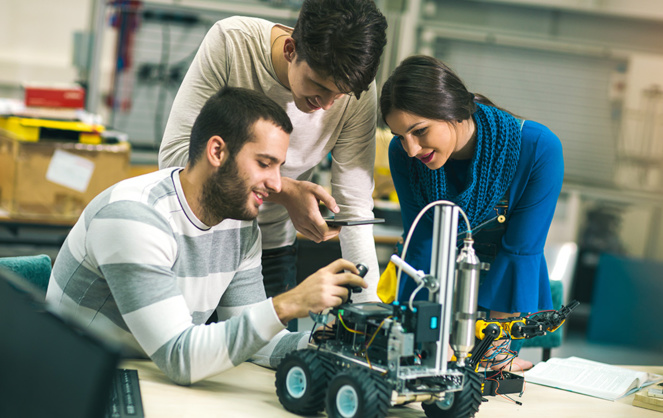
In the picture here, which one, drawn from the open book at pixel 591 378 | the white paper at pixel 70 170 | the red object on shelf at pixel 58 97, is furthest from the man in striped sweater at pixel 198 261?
the red object on shelf at pixel 58 97

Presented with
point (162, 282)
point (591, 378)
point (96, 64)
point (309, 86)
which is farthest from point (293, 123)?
point (96, 64)

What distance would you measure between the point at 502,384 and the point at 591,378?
13.7 inches

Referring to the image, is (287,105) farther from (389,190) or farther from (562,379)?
(389,190)

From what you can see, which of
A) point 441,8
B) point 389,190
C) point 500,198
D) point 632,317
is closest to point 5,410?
point 500,198

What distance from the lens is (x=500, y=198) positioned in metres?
1.70

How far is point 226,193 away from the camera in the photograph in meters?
1.44

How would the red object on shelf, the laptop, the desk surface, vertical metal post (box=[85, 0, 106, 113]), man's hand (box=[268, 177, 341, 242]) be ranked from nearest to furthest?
the laptop → the desk surface → man's hand (box=[268, 177, 341, 242]) → the red object on shelf → vertical metal post (box=[85, 0, 106, 113])

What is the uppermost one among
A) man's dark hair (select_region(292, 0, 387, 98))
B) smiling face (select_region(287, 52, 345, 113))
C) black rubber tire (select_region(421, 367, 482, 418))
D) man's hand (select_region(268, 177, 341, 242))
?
man's dark hair (select_region(292, 0, 387, 98))

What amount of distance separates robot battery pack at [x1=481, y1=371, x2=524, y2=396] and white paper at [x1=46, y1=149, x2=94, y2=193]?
7.00 ft

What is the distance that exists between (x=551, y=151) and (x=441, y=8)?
3.96 m

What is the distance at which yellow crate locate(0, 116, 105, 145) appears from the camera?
9.59 ft

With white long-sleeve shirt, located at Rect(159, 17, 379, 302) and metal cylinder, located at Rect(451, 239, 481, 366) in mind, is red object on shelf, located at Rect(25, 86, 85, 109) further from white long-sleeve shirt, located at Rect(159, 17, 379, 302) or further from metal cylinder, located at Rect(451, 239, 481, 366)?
metal cylinder, located at Rect(451, 239, 481, 366)

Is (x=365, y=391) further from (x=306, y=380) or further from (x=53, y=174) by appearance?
(x=53, y=174)

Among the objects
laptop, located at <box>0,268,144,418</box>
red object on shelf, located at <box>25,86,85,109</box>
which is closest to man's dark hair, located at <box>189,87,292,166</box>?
laptop, located at <box>0,268,144,418</box>
